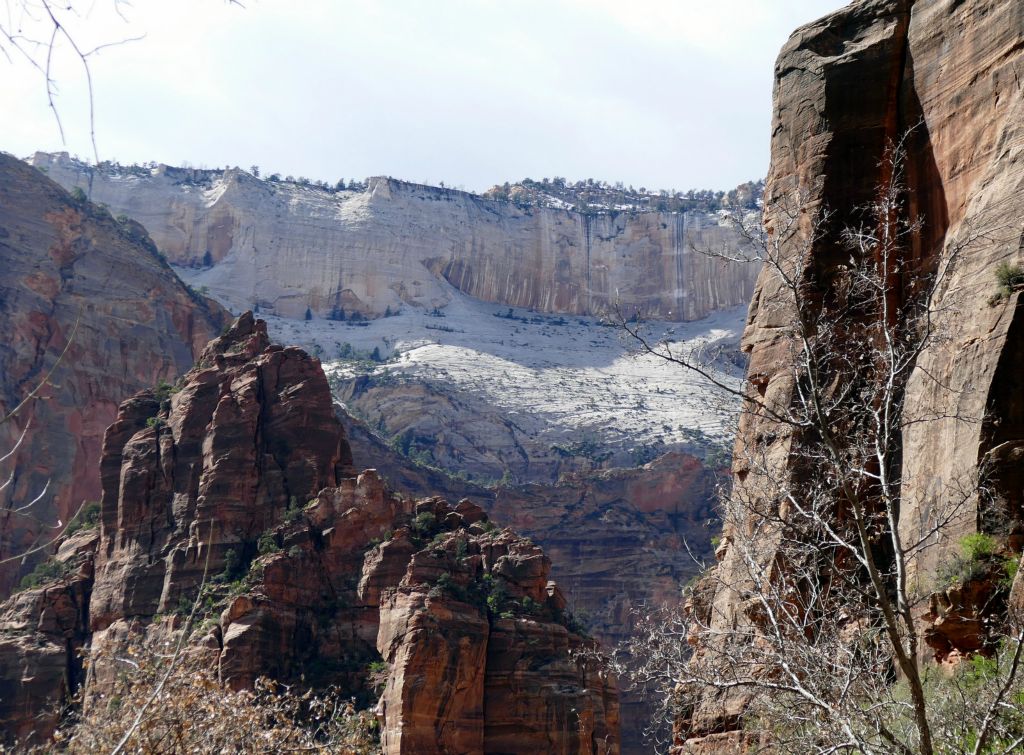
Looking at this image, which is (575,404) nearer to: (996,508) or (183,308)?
(183,308)

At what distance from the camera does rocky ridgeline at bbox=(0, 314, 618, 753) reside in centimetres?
5594

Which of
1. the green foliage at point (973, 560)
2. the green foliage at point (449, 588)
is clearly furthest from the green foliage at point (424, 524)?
the green foliage at point (973, 560)

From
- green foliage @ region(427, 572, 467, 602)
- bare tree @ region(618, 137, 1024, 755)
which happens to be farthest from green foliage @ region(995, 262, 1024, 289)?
green foliage @ region(427, 572, 467, 602)

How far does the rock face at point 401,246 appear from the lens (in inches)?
6732

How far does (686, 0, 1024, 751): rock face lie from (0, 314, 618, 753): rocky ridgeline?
30.5 metres

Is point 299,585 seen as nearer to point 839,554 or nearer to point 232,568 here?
point 232,568

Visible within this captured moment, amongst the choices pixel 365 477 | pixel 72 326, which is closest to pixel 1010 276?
pixel 365 477

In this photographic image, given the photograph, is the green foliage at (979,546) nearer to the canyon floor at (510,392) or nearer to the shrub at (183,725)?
the shrub at (183,725)

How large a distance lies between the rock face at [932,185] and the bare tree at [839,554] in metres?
0.18

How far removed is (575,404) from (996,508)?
124 meters

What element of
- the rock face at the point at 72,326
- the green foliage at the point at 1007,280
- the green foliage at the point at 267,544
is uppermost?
the rock face at the point at 72,326

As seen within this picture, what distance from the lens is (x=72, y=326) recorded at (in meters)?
94.8

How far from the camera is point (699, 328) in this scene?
173m

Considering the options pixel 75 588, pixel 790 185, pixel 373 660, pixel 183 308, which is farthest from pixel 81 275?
Result: pixel 790 185
